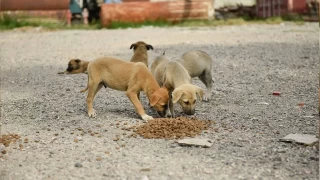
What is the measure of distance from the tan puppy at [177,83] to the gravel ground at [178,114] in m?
0.32

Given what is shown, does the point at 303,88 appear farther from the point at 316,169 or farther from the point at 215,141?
the point at 316,169

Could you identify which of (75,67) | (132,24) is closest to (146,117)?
(75,67)

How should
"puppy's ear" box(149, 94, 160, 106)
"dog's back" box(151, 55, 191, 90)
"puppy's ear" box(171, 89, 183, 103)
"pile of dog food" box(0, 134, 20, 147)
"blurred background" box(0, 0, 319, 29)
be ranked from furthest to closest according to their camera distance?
"blurred background" box(0, 0, 319, 29) < "dog's back" box(151, 55, 191, 90) < "puppy's ear" box(149, 94, 160, 106) < "puppy's ear" box(171, 89, 183, 103) < "pile of dog food" box(0, 134, 20, 147)

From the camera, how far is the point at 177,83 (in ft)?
21.7

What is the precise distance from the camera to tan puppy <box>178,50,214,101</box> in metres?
7.53

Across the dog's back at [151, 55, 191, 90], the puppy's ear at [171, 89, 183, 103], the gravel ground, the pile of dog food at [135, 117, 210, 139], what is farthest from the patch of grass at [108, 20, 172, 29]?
the pile of dog food at [135, 117, 210, 139]

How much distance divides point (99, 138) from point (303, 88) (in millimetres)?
3474

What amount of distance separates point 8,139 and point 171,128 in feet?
5.01

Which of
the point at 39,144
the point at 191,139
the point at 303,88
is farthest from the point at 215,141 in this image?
the point at 303,88

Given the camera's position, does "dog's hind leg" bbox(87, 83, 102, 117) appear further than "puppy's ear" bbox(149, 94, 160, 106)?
Yes

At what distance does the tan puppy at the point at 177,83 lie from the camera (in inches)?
249

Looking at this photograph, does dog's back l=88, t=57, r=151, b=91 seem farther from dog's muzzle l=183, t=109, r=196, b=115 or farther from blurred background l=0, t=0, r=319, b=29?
blurred background l=0, t=0, r=319, b=29

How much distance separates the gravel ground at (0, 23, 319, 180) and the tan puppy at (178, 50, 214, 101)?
0.23m

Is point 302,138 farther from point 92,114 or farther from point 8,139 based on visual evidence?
point 8,139
